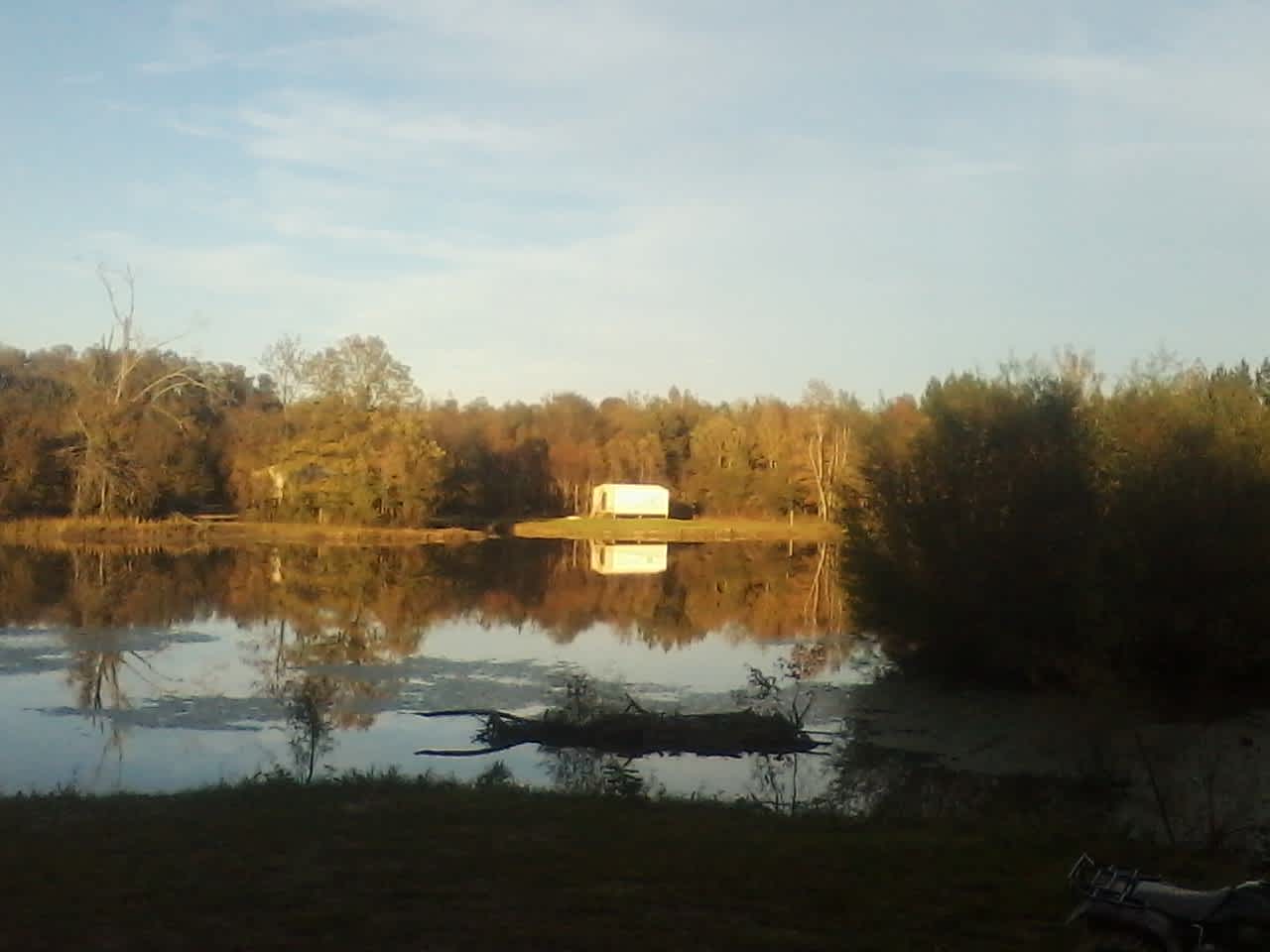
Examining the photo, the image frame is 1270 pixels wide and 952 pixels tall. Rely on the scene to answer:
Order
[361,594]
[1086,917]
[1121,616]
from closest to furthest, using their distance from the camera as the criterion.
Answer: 1. [1086,917]
2. [1121,616]
3. [361,594]

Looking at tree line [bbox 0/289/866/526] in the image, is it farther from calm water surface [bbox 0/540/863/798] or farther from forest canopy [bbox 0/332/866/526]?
calm water surface [bbox 0/540/863/798]

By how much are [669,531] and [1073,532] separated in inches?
1690

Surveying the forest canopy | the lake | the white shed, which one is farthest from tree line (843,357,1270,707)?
the white shed

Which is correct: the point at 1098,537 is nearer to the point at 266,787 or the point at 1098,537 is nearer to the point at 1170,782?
the point at 1170,782

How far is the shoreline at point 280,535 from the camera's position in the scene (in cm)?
4425

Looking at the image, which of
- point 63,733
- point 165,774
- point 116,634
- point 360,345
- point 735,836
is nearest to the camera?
point 735,836

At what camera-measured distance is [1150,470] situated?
16.3m

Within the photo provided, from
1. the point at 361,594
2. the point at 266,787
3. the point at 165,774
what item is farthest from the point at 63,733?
the point at 361,594

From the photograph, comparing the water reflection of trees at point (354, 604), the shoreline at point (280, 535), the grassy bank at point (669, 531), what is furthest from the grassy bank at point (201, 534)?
the grassy bank at point (669, 531)

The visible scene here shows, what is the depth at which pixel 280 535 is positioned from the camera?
4734 cm

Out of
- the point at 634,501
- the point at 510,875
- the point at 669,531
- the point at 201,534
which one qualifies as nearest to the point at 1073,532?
the point at 510,875

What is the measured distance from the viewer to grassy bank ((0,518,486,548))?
145 ft

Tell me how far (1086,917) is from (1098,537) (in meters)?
12.8

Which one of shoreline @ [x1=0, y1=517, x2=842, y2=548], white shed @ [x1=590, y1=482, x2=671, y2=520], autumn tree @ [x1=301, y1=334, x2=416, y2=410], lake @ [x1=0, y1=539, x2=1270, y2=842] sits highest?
autumn tree @ [x1=301, y1=334, x2=416, y2=410]
